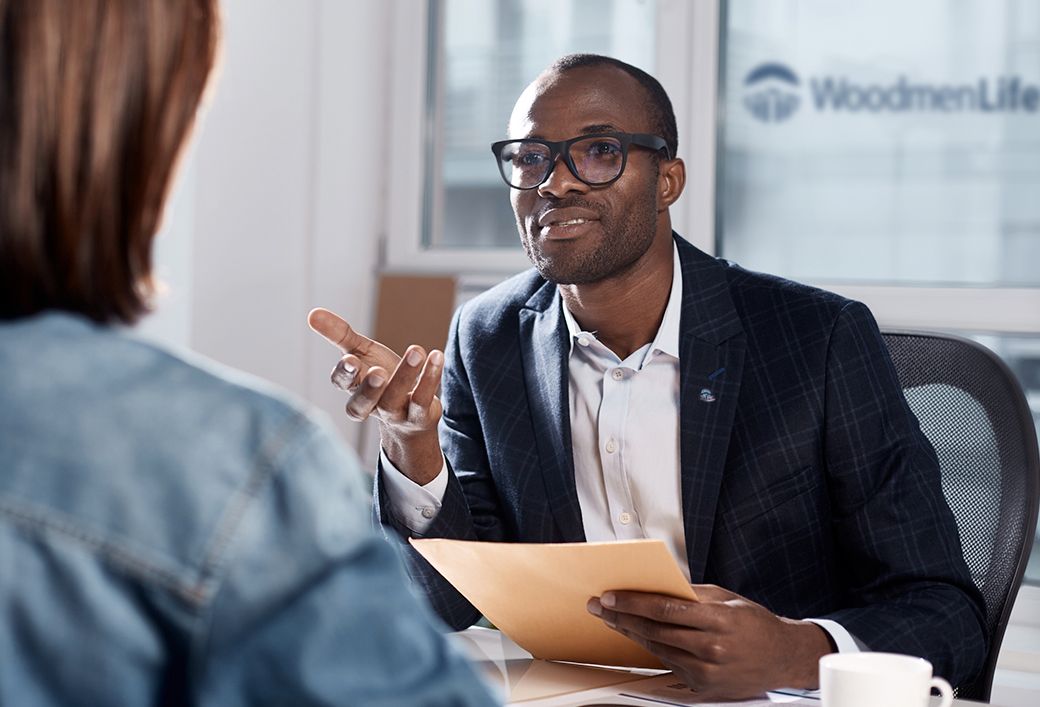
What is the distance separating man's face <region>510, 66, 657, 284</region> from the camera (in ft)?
5.79

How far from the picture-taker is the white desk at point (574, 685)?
1.15 m

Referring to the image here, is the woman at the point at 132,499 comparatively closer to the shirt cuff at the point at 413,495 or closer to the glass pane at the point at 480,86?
the shirt cuff at the point at 413,495

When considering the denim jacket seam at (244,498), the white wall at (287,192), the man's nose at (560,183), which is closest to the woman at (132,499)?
the denim jacket seam at (244,498)

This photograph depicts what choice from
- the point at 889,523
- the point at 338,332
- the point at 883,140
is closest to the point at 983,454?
the point at 889,523

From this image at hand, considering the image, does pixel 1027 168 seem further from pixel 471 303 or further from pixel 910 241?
pixel 471 303

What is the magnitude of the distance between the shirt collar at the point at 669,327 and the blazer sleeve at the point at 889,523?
22cm

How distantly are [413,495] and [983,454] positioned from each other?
732 millimetres

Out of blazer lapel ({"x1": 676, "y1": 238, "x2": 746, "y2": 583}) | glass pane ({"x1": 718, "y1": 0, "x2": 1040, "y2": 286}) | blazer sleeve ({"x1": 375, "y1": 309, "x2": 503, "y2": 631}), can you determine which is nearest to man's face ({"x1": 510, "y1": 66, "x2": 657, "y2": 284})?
blazer lapel ({"x1": 676, "y1": 238, "x2": 746, "y2": 583})

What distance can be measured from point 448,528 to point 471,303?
1.50 ft

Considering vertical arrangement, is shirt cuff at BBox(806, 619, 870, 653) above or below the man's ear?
below

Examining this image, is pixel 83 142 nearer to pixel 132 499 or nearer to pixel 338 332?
pixel 132 499

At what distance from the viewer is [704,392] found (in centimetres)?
166

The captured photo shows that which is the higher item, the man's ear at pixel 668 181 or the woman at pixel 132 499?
the man's ear at pixel 668 181

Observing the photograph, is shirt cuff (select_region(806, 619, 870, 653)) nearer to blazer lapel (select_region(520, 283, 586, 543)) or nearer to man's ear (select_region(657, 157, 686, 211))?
blazer lapel (select_region(520, 283, 586, 543))
